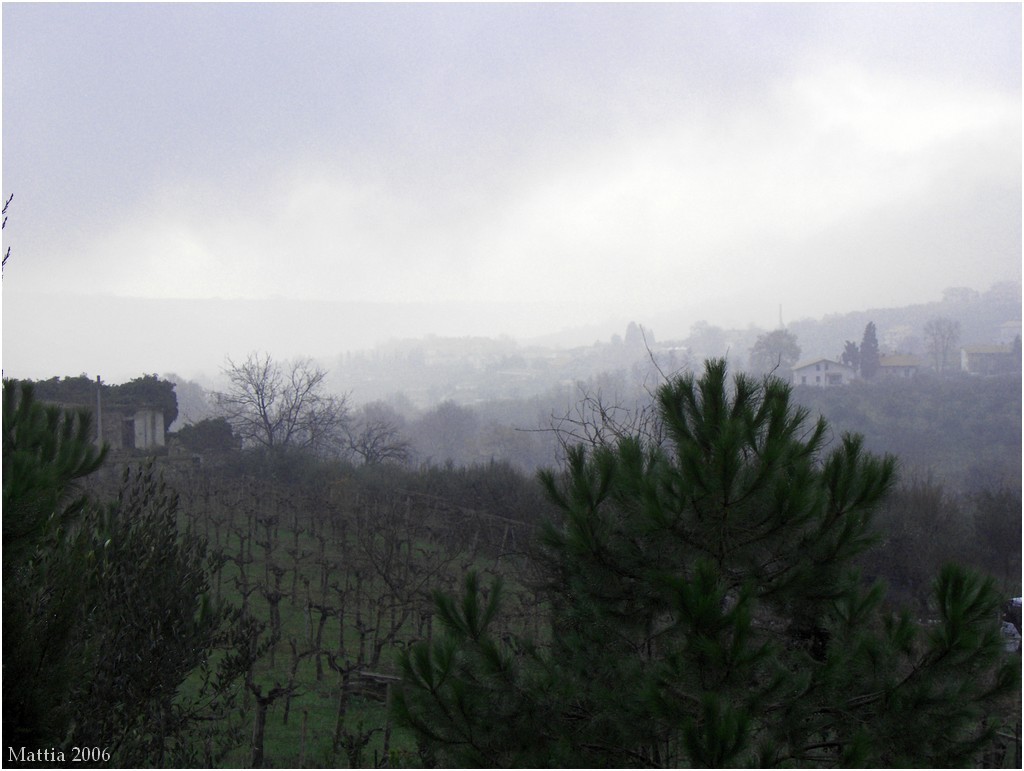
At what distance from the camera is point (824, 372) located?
4975 centimetres

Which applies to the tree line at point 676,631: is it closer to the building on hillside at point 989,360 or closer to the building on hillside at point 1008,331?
the building on hillside at point 989,360

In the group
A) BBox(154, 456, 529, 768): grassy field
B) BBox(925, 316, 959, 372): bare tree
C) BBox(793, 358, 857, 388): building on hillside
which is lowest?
BBox(154, 456, 529, 768): grassy field

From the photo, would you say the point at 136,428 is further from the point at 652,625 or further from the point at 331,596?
the point at 652,625

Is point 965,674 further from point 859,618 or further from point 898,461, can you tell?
point 898,461

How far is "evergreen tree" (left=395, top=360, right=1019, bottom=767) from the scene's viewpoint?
115 inches

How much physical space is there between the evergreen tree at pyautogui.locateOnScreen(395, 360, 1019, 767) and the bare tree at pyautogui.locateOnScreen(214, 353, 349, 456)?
80.7 ft

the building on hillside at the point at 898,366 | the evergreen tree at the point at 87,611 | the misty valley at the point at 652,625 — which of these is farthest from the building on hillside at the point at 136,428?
the building on hillside at the point at 898,366

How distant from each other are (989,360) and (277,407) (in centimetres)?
4732

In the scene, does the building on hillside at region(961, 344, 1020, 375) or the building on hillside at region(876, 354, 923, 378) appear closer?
the building on hillside at region(961, 344, 1020, 375)

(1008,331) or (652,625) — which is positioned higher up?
(1008,331)

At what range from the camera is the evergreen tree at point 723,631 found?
2916 millimetres

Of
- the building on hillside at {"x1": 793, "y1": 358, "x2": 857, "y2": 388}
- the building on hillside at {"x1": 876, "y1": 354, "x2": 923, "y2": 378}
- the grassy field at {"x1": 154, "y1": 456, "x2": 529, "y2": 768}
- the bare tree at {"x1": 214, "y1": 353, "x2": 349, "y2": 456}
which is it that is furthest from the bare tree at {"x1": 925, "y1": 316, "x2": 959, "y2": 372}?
the grassy field at {"x1": 154, "y1": 456, "x2": 529, "y2": 768}

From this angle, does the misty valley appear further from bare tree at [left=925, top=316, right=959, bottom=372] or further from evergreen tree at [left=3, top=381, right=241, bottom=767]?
bare tree at [left=925, top=316, right=959, bottom=372]

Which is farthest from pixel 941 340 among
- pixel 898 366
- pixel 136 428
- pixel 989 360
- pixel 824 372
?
pixel 136 428
